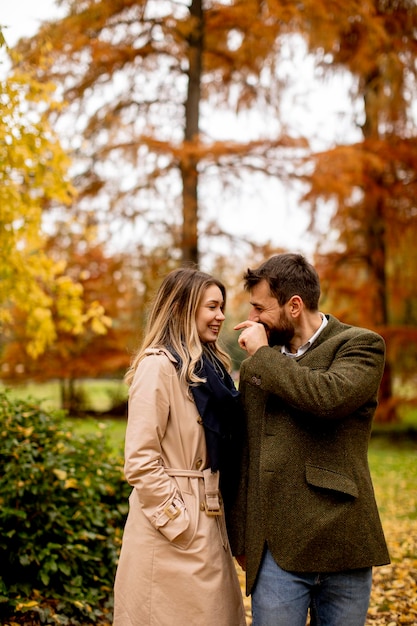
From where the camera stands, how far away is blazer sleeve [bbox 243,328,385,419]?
2.21m

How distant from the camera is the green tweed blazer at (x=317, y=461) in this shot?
87.6 inches

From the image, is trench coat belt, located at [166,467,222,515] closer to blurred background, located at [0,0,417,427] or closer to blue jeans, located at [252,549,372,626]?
blue jeans, located at [252,549,372,626]

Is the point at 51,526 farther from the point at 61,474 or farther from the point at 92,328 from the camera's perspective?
the point at 92,328

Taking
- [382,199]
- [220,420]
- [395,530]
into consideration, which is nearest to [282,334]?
[220,420]

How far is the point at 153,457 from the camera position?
96.3 inches

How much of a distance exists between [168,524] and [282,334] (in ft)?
2.82

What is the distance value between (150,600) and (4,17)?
3.68m

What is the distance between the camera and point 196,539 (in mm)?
2494

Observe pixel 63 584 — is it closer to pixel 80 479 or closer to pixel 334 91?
pixel 80 479

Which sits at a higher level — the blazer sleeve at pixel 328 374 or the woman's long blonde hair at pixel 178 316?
the woman's long blonde hair at pixel 178 316

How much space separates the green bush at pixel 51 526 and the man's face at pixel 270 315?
199 centimetres

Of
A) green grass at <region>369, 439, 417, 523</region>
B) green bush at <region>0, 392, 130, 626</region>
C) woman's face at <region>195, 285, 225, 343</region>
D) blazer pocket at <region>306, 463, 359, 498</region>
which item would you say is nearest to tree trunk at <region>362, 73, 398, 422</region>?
green grass at <region>369, 439, 417, 523</region>

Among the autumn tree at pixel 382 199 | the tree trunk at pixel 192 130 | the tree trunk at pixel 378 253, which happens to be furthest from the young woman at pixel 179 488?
the tree trunk at pixel 378 253

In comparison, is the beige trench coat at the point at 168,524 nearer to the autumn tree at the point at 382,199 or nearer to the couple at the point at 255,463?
the couple at the point at 255,463
